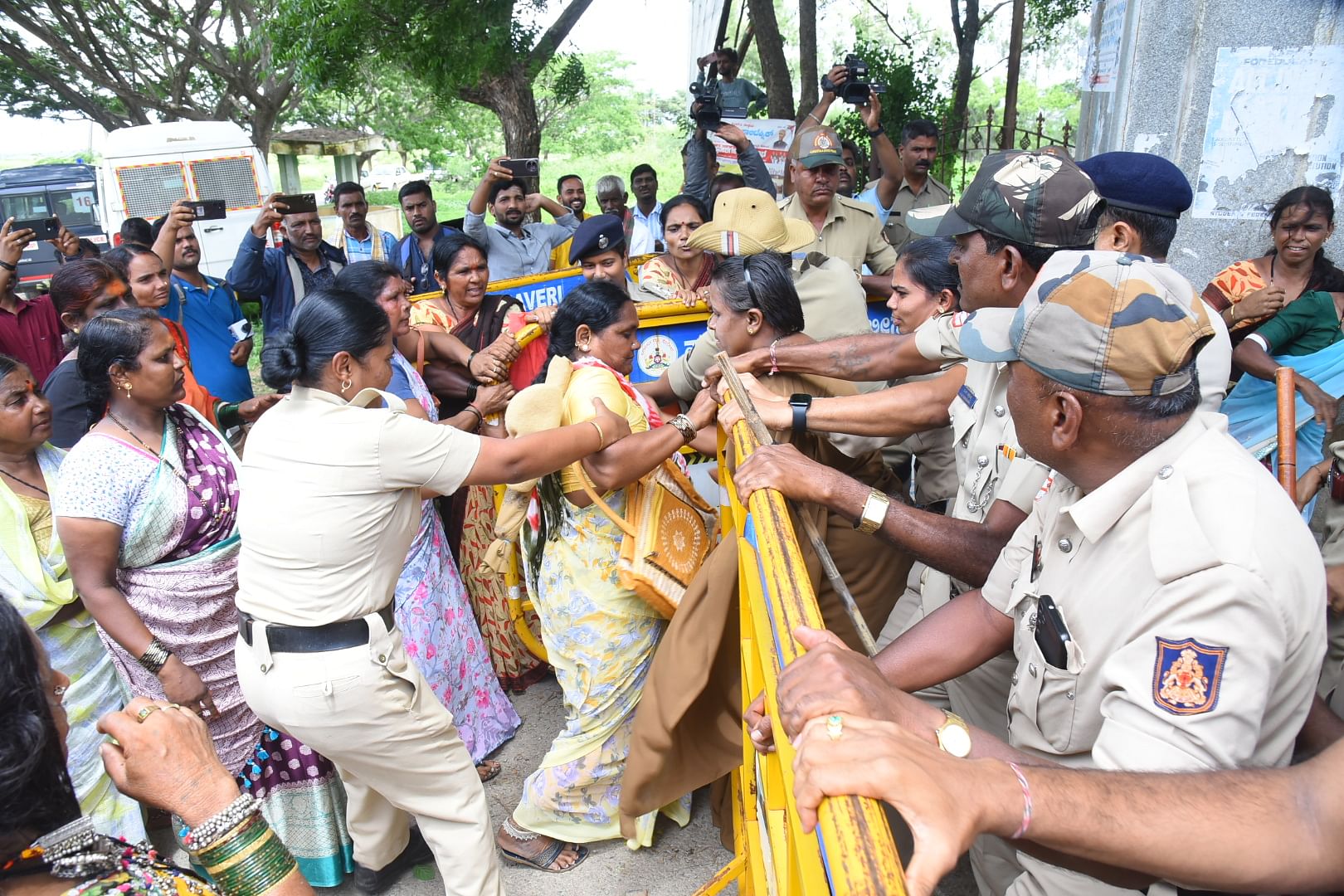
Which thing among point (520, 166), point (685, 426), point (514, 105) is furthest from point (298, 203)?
point (514, 105)

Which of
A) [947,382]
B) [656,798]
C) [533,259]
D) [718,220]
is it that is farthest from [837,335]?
[533,259]

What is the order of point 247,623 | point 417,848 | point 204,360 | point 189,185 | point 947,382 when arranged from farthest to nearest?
1. point 189,185
2. point 204,360
3. point 417,848
4. point 947,382
5. point 247,623

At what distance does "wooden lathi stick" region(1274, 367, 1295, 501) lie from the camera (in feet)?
8.68

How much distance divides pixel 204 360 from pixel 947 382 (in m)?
4.26

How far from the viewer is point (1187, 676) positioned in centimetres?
125

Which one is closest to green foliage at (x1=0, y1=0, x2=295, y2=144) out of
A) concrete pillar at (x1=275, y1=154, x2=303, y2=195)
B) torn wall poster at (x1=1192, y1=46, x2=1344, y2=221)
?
concrete pillar at (x1=275, y1=154, x2=303, y2=195)

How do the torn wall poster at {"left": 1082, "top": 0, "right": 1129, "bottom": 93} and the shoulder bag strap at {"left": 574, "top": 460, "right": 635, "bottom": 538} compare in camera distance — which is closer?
the shoulder bag strap at {"left": 574, "top": 460, "right": 635, "bottom": 538}

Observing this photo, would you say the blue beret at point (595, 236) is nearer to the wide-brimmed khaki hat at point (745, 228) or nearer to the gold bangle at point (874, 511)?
the wide-brimmed khaki hat at point (745, 228)

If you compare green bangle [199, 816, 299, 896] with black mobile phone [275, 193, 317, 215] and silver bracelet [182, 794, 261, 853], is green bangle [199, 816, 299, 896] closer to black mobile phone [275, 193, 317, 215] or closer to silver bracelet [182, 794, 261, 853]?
silver bracelet [182, 794, 261, 853]

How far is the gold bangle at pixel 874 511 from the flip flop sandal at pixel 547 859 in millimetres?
1781

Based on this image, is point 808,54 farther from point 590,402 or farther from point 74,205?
point 74,205

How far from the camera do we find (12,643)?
4.59ft

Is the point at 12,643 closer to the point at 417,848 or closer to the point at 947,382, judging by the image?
the point at 417,848

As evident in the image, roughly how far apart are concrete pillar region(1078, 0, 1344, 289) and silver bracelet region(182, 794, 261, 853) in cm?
528
